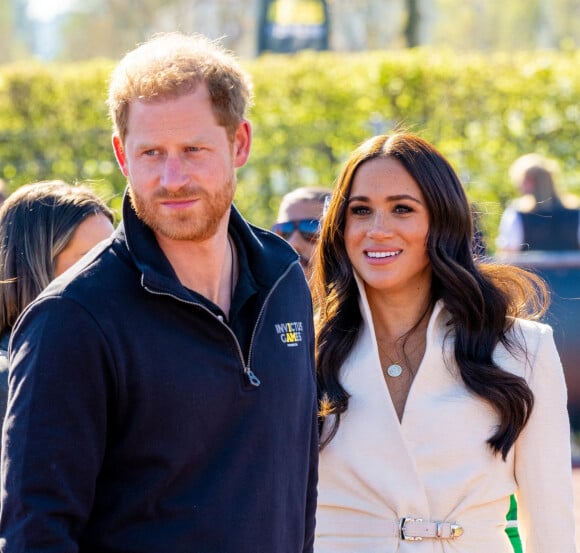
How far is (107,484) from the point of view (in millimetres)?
2498

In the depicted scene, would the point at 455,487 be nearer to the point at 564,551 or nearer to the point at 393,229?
the point at 564,551

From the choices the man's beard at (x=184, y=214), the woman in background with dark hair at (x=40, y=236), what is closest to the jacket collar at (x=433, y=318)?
the woman in background with dark hair at (x=40, y=236)

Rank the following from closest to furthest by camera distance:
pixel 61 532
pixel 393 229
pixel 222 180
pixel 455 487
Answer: pixel 61 532 → pixel 222 180 → pixel 455 487 → pixel 393 229

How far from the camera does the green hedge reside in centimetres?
1109

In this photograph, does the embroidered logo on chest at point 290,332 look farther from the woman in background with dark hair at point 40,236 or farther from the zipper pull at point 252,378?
the woman in background with dark hair at point 40,236

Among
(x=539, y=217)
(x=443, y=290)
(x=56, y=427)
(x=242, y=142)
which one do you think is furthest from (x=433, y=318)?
(x=539, y=217)

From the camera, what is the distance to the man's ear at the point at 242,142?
2771 mm

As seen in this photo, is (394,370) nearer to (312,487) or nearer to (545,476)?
(545,476)

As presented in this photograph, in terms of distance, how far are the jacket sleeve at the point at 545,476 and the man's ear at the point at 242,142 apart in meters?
1.23

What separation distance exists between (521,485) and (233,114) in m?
1.49

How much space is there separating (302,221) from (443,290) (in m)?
1.49

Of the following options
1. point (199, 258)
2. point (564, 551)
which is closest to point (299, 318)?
point (199, 258)

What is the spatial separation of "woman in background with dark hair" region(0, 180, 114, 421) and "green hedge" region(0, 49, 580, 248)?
23.0 feet

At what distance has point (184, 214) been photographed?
8.61 feet
